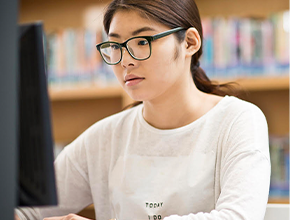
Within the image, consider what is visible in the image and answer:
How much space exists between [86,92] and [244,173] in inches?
55.8

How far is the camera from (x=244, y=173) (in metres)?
0.92

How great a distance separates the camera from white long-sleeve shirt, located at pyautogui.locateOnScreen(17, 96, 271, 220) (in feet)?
3.02

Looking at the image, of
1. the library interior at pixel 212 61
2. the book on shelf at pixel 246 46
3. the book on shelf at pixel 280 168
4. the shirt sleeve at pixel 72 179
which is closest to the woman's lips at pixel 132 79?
the shirt sleeve at pixel 72 179

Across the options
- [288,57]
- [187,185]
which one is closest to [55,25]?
[288,57]

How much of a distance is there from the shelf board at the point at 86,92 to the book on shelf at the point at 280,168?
89 centimetres

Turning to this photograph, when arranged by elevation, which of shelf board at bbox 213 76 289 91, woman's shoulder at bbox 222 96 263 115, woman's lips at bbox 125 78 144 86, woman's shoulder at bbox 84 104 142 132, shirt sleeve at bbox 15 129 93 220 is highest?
woman's lips at bbox 125 78 144 86

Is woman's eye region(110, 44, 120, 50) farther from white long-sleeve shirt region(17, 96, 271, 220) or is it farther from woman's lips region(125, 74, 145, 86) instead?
white long-sleeve shirt region(17, 96, 271, 220)

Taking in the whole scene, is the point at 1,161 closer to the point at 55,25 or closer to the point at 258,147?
the point at 258,147

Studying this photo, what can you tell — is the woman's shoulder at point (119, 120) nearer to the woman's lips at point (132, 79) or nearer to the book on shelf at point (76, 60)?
the woman's lips at point (132, 79)

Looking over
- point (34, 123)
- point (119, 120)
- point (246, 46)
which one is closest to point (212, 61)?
point (246, 46)

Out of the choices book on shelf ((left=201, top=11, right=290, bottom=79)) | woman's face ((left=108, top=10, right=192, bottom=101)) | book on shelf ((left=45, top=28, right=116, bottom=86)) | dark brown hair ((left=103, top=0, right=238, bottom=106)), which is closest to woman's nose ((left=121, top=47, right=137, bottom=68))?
woman's face ((left=108, top=10, right=192, bottom=101))

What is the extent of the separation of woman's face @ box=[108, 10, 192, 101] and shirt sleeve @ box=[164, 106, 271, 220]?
0.23m

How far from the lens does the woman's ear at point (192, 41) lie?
1.14 m

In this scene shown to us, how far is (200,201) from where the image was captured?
42.1 inches
